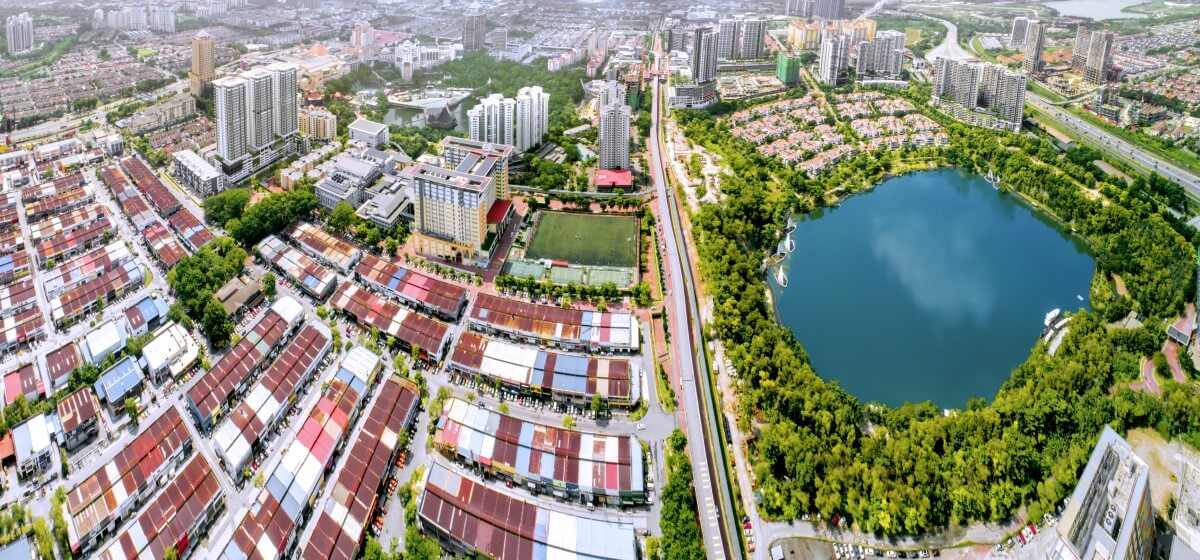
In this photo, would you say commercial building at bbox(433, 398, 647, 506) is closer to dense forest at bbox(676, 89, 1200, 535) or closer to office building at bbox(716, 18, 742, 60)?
dense forest at bbox(676, 89, 1200, 535)

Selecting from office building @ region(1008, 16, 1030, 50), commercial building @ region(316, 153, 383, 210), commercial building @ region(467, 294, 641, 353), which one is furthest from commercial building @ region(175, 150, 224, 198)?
office building @ region(1008, 16, 1030, 50)

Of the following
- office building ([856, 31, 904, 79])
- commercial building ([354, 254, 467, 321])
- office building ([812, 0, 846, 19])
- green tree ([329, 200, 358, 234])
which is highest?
office building ([812, 0, 846, 19])

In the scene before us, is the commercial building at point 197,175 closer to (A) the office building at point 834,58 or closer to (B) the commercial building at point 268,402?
(B) the commercial building at point 268,402

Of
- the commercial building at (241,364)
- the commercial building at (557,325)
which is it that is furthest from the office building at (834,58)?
the commercial building at (241,364)

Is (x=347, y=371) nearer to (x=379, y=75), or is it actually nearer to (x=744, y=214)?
(x=744, y=214)

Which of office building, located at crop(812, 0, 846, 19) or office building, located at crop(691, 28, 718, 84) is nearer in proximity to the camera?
office building, located at crop(691, 28, 718, 84)
